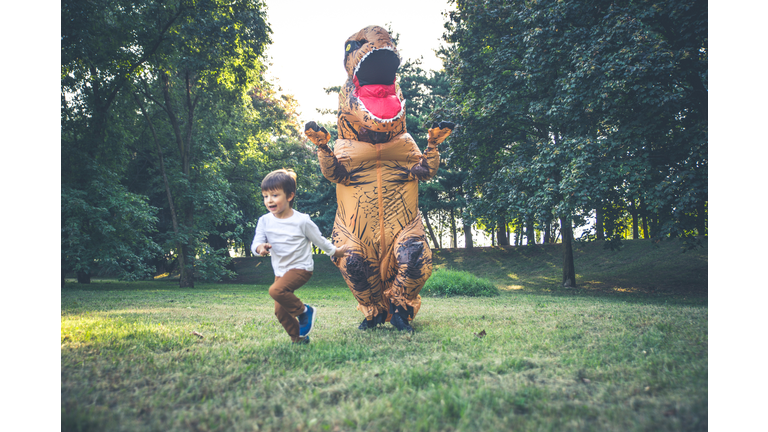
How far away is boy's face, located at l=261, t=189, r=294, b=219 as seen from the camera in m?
3.24

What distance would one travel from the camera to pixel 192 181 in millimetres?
14648

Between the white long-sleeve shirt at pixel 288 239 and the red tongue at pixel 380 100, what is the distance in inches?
62.5

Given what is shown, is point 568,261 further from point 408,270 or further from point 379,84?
point 379,84

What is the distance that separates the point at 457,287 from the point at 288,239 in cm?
811

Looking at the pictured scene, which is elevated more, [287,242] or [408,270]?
[287,242]

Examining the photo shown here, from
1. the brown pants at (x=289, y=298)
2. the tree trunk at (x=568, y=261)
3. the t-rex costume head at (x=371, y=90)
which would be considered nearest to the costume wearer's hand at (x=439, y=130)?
the t-rex costume head at (x=371, y=90)

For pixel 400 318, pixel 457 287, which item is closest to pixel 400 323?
pixel 400 318

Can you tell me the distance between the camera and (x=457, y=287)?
34.8 feet

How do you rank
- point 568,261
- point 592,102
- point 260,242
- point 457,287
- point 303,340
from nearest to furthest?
1. point 260,242
2. point 303,340
3. point 592,102
4. point 457,287
5. point 568,261

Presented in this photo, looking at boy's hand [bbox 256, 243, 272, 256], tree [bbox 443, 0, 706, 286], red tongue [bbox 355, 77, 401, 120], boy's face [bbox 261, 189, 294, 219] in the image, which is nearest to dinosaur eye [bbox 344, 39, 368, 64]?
red tongue [bbox 355, 77, 401, 120]

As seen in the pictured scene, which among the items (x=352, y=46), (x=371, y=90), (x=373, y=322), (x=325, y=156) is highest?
(x=352, y=46)

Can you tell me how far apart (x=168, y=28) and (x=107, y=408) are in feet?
43.6

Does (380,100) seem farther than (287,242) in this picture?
Yes

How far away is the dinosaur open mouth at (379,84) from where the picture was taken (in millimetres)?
4156
